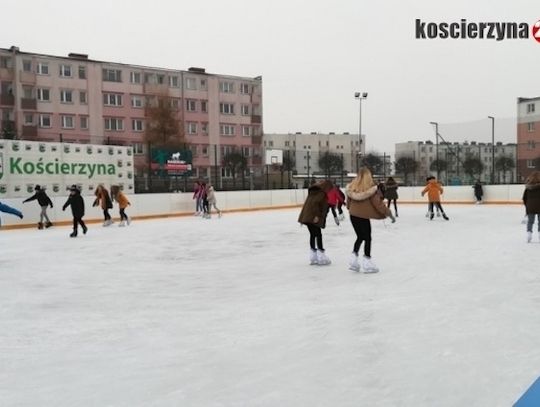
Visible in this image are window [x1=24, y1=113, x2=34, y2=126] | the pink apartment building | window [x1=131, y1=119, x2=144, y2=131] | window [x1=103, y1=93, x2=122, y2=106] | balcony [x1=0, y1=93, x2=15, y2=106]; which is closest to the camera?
balcony [x1=0, y1=93, x2=15, y2=106]

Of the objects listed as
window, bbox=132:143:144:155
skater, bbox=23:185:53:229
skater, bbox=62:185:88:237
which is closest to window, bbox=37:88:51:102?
window, bbox=132:143:144:155

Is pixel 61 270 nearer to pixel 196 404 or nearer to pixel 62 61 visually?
pixel 196 404

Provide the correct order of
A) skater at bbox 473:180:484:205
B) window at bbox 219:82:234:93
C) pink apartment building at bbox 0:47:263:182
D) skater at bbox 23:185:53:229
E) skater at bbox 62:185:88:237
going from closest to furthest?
skater at bbox 62:185:88:237, skater at bbox 23:185:53:229, skater at bbox 473:180:484:205, pink apartment building at bbox 0:47:263:182, window at bbox 219:82:234:93

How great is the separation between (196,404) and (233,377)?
1.40ft

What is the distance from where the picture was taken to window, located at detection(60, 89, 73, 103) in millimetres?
43312

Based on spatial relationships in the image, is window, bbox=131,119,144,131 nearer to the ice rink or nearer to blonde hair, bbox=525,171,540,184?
the ice rink

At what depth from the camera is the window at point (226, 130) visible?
5225cm

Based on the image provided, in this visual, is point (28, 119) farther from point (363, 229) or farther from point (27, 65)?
point (363, 229)

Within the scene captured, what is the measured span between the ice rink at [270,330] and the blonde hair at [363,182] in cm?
111

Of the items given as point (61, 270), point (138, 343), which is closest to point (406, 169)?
point (61, 270)

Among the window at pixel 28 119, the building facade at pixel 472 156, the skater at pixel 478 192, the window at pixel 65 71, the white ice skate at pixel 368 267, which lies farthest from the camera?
the window at pixel 65 71

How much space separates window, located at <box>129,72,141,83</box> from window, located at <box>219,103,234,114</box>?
8506 mm

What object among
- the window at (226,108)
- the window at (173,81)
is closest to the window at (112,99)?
the window at (173,81)

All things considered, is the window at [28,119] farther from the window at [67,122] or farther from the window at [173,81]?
the window at [173,81]
